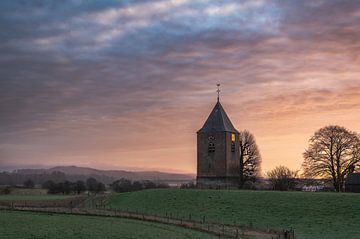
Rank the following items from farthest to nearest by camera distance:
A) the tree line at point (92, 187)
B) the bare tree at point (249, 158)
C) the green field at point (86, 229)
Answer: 1. the tree line at point (92, 187)
2. the bare tree at point (249, 158)
3. the green field at point (86, 229)

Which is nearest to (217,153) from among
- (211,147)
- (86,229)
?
(211,147)

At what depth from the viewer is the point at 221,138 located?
267 ft

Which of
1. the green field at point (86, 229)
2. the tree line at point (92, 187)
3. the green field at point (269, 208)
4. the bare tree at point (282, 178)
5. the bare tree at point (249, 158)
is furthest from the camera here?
the tree line at point (92, 187)

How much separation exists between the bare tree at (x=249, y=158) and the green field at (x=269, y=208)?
24.6 m

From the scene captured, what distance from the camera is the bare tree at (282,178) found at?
77363mm

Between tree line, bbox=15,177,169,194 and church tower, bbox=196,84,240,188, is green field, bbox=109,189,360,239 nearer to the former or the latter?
church tower, bbox=196,84,240,188

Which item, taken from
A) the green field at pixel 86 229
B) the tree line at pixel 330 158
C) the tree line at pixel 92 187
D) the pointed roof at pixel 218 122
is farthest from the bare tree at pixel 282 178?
the green field at pixel 86 229

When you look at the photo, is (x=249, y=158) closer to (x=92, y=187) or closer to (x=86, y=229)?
(x=92, y=187)

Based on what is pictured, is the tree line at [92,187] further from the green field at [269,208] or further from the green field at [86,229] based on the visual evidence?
the green field at [86,229]

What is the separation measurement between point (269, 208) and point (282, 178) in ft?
97.5

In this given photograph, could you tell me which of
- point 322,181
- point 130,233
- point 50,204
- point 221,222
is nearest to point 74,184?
point 50,204

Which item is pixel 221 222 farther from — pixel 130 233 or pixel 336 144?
pixel 336 144

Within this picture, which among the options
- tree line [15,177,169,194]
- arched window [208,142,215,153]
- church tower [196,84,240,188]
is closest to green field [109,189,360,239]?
church tower [196,84,240,188]

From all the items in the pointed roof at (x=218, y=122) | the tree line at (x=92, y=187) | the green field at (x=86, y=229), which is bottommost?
the green field at (x=86, y=229)
